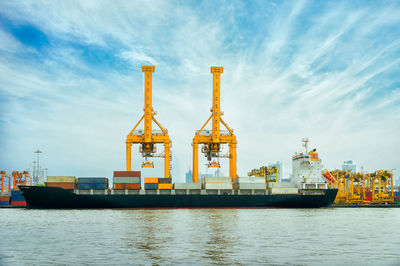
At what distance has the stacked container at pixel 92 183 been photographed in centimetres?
6515

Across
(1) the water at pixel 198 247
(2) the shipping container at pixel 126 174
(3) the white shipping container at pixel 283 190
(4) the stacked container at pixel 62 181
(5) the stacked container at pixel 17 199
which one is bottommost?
(5) the stacked container at pixel 17 199

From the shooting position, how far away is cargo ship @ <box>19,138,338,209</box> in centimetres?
6316

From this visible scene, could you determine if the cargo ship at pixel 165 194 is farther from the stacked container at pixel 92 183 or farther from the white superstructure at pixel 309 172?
the white superstructure at pixel 309 172

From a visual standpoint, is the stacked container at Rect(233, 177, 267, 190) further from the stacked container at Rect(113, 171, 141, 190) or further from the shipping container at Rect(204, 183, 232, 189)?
the stacked container at Rect(113, 171, 141, 190)

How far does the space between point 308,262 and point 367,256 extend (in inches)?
146

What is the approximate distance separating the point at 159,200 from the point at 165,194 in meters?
1.44

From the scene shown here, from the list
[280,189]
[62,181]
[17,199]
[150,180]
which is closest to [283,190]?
[280,189]

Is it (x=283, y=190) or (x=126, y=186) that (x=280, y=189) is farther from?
(x=126, y=186)

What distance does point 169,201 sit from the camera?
65938 millimetres

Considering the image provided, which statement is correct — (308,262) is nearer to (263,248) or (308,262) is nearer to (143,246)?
(263,248)

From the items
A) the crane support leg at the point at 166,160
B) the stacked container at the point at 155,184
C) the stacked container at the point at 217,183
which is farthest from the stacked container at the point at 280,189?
the crane support leg at the point at 166,160

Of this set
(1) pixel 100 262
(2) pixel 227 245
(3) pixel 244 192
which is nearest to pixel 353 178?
(3) pixel 244 192

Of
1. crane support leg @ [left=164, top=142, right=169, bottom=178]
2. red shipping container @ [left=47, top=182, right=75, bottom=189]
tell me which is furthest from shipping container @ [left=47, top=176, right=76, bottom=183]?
crane support leg @ [left=164, top=142, right=169, bottom=178]

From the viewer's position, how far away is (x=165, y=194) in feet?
216
